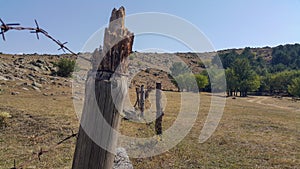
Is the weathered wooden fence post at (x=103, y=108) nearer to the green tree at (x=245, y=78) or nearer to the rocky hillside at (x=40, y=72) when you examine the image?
the rocky hillside at (x=40, y=72)

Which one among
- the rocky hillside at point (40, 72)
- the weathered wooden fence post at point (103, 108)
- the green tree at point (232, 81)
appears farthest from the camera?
the green tree at point (232, 81)

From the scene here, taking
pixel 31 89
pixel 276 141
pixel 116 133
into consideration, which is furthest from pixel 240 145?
pixel 31 89

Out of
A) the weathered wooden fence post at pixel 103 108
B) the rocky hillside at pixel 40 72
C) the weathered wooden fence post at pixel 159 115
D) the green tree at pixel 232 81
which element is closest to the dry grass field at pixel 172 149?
the weathered wooden fence post at pixel 159 115

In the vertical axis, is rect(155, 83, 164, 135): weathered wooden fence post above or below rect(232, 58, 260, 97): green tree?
below

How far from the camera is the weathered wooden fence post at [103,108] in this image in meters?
1.55

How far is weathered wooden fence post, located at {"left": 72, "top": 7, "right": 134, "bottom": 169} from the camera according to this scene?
1.55 meters

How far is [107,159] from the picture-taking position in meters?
1.59

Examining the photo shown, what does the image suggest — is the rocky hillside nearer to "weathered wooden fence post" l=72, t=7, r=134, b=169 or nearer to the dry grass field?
"weathered wooden fence post" l=72, t=7, r=134, b=169

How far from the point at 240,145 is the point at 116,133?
1013 centimetres

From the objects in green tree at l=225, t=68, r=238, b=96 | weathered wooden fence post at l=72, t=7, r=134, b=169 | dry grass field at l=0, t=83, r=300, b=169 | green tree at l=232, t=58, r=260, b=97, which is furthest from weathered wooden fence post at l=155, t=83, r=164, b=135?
green tree at l=232, t=58, r=260, b=97

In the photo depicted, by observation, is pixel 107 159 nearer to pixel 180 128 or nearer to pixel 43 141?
pixel 43 141

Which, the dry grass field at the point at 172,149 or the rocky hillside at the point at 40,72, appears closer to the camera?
the dry grass field at the point at 172,149

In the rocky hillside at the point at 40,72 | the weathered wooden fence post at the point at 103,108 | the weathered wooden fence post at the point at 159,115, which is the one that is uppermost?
the rocky hillside at the point at 40,72

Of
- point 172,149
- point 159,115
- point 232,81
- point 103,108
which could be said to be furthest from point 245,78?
point 103,108
